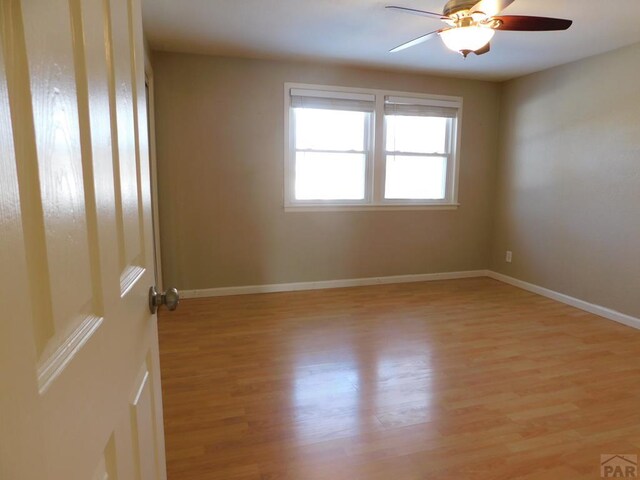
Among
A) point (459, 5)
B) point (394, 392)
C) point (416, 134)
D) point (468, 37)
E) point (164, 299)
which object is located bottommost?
point (394, 392)

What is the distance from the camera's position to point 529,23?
2254mm

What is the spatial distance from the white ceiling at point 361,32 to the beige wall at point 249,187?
25cm

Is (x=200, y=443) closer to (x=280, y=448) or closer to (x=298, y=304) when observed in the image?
(x=280, y=448)

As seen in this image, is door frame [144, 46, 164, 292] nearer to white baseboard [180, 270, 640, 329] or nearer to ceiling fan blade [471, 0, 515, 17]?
white baseboard [180, 270, 640, 329]

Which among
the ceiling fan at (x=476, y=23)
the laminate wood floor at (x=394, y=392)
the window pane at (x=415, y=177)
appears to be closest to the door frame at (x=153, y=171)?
the laminate wood floor at (x=394, y=392)

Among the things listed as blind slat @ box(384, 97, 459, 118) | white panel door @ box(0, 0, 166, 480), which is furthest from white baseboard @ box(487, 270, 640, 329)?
white panel door @ box(0, 0, 166, 480)

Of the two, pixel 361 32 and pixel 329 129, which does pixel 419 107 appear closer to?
pixel 329 129

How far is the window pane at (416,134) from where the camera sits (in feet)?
14.9

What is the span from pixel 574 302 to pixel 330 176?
283 centimetres

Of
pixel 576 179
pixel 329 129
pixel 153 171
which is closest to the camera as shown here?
pixel 153 171

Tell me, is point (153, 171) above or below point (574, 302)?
above

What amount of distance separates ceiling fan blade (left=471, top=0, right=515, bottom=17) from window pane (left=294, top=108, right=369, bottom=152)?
2251 millimetres

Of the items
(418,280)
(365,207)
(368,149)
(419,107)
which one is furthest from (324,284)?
(419,107)

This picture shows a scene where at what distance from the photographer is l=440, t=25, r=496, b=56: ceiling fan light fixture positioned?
225 centimetres
